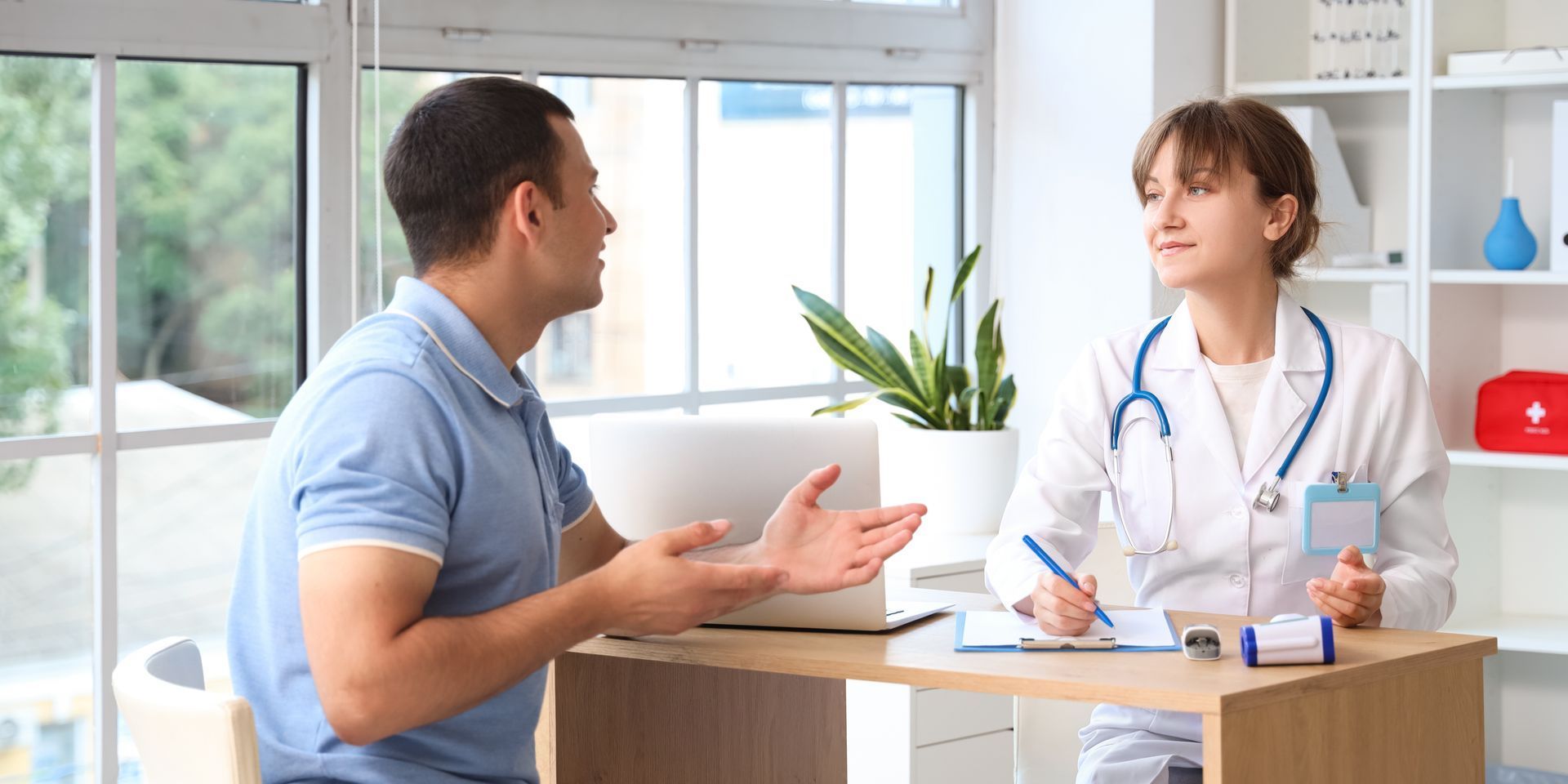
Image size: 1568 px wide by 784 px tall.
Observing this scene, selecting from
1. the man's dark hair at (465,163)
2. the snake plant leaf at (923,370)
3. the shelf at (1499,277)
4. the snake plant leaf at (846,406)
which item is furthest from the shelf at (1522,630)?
the man's dark hair at (465,163)

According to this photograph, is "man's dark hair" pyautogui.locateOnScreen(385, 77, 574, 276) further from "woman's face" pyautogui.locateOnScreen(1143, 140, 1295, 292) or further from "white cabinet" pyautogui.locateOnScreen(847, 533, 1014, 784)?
"white cabinet" pyautogui.locateOnScreen(847, 533, 1014, 784)

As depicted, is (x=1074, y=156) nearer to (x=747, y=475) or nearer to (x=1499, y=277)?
(x=1499, y=277)

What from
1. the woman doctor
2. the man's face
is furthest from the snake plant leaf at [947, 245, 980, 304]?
the man's face

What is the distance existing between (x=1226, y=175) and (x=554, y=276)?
1.00 m

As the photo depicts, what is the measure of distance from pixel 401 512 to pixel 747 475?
22.6 inches

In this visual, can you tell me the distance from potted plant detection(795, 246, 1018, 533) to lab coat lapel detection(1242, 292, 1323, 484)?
4.29 ft

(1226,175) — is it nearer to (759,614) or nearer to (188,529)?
(759,614)

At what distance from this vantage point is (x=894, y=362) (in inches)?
139

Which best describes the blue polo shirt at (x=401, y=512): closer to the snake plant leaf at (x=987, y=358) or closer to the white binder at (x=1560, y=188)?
the snake plant leaf at (x=987, y=358)

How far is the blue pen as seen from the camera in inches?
74.0

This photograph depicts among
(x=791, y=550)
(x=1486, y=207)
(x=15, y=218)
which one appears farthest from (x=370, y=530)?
(x=1486, y=207)

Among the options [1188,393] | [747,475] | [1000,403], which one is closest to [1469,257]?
[1000,403]

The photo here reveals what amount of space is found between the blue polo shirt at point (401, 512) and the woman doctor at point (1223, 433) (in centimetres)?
69

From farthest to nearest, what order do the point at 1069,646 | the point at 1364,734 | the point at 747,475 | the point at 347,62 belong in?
the point at 347,62
the point at 747,475
the point at 1069,646
the point at 1364,734
